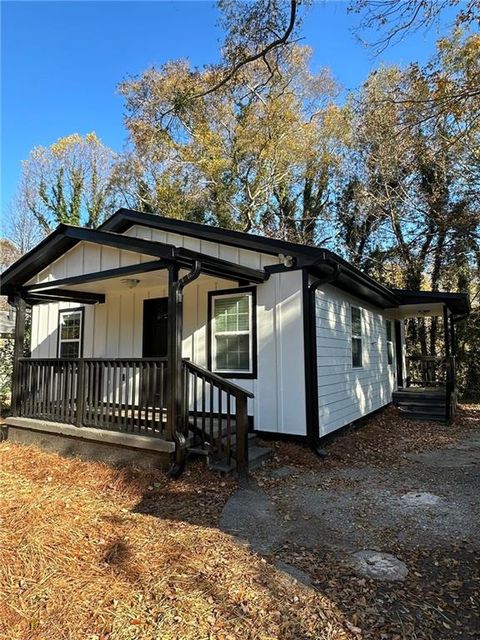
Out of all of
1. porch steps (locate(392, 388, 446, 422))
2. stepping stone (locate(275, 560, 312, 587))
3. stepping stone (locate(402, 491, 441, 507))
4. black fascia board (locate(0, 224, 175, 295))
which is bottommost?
stepping stone (locate(402, 491, 441, 507))

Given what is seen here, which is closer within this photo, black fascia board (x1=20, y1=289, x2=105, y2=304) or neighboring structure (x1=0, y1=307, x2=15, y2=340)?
black fascia board (x1=20, y1=289, x2=105, y2=304)

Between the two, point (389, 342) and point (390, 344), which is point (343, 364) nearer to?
point (389, 342)

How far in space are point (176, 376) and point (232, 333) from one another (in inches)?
76.7

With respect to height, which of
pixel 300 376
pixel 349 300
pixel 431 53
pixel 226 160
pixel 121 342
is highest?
pixel 226 160

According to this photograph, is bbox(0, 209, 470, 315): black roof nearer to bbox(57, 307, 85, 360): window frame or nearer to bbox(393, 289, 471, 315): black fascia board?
bbox(393, 289, 471, 315): black fascia board

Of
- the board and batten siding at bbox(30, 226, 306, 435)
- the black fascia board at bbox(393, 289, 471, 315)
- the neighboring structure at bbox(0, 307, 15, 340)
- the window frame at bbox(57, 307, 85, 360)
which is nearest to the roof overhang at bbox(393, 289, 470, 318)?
the black fascia board at bbox(393, 289, 471, 315)

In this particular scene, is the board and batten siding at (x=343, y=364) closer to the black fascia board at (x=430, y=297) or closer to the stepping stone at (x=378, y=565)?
the black fascia board at (x=430, y=297)

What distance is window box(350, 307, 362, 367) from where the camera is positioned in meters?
8.55

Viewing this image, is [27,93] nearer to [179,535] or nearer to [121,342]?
[121,342]

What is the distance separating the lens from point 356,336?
8734mm

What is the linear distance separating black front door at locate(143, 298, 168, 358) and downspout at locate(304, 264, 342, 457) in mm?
2971

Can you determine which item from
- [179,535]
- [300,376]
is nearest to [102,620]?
[179,535]

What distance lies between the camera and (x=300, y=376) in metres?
6.18

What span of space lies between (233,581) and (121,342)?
20.0ft
